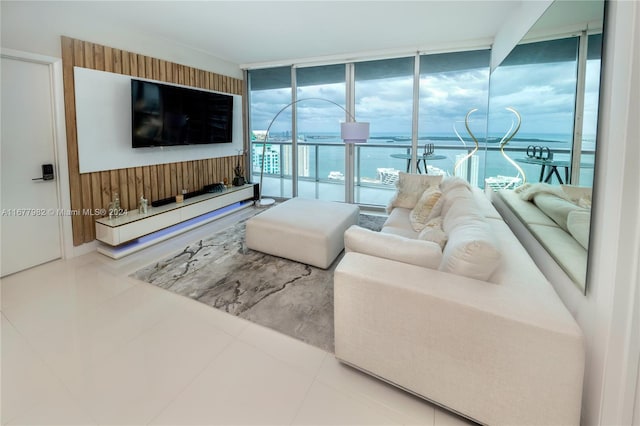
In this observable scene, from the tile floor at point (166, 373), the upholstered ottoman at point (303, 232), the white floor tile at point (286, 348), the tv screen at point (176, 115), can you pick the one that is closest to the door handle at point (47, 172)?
the tv screen at point (176, 115)

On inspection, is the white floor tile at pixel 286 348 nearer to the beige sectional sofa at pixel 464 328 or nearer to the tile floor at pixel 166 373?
the tile floor at pixel 166 373

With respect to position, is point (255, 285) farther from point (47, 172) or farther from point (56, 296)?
point (47, 172)

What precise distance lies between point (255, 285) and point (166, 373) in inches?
42.3

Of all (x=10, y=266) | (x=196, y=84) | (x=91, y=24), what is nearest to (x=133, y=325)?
(x=10, y=266)

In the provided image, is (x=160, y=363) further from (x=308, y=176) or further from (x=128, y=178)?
(x=308, y=176)

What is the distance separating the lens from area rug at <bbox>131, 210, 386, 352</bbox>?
7.45 feet

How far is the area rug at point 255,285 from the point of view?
7.45 ft

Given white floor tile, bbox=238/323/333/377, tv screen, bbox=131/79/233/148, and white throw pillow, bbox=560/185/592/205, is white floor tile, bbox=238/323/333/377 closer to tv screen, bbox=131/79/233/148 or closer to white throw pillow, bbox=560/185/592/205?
white throw pillow, bbox=560/185/592/205

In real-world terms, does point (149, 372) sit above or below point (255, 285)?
below

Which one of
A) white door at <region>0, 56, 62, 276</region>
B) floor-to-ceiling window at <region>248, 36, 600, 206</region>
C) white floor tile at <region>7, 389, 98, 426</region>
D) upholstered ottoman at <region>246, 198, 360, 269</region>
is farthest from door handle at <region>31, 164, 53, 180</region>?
floor-to-ceiling window at <region>248, 36, 600, 206</region>

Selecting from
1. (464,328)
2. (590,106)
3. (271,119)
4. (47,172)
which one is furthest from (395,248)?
(271,119)

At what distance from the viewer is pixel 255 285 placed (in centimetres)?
279

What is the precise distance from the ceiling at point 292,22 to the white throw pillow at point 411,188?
1.75 m

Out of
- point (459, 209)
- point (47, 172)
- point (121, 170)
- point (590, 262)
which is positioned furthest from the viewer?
point (121, 170)
